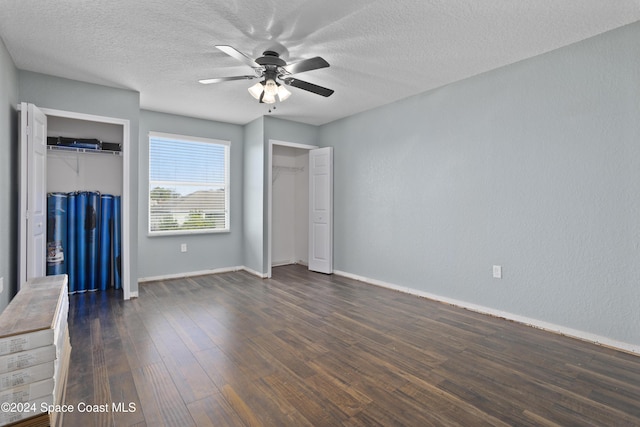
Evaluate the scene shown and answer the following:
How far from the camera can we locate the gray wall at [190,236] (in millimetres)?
4805

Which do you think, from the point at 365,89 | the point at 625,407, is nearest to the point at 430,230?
the point at 365,89

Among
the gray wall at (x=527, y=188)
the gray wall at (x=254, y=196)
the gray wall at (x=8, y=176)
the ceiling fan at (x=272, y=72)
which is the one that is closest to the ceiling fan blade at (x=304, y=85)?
the ceiling fan at (x=272, y=72)

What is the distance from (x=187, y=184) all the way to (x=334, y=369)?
4014 millimetres

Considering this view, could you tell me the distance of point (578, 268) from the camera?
282 centimetres

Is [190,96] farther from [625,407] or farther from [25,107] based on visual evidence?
[625,407]

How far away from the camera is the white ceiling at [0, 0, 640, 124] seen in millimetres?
2328

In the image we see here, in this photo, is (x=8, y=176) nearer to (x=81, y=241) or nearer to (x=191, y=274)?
(x=81, y=241)

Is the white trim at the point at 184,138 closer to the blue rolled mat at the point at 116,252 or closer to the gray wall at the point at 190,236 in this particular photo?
the gray wall at the point at 190,236

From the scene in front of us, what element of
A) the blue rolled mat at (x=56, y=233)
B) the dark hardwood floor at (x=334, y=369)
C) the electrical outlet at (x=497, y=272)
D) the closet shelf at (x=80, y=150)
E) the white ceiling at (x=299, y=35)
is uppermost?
the white ceiling at (x=299, y=35)

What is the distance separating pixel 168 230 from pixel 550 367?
195 inches

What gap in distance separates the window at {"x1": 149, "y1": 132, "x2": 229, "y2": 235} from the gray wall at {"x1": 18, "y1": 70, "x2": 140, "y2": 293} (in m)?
0.90

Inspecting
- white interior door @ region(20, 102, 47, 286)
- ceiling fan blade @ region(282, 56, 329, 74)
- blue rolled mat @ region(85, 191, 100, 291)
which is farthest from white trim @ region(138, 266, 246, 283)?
ceiling fan blade @ region(282, 56, 329, 74)

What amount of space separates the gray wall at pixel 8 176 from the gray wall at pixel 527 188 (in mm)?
4134

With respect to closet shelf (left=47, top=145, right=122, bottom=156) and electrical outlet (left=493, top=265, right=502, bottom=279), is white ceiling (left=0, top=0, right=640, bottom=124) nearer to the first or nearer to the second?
closet shelf (left=47, top=145, right=122, bottom=156)
